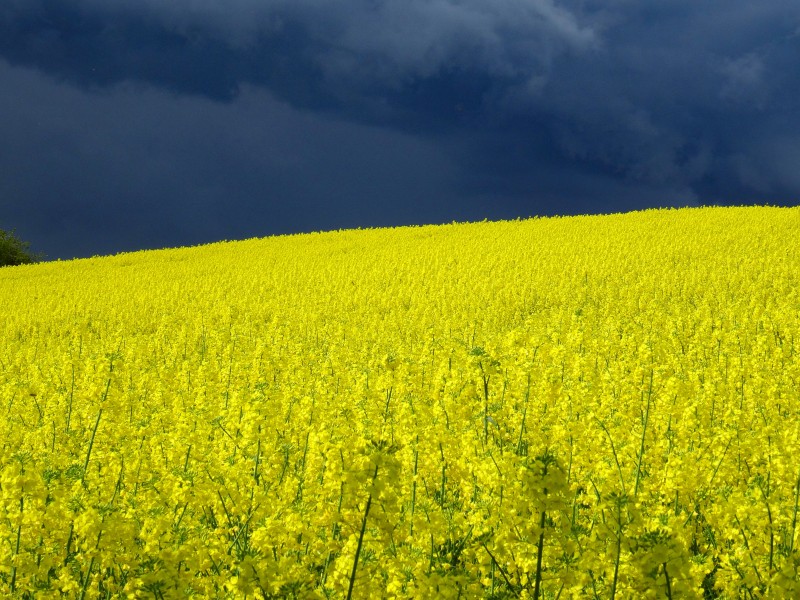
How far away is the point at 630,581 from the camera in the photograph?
3521 mm

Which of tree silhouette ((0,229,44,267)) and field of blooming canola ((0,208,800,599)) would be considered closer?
field of blooming canola ((0,208,800,599))

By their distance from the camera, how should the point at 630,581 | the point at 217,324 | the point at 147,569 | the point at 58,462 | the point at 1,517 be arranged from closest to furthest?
1. the point at 147,569
2. the point at 630,581
3. the point at 1,517
4. the point at 58,462
5. the point at 217,324

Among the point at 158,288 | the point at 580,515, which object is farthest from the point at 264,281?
the point at 580,515

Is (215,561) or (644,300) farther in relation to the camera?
(644,300)

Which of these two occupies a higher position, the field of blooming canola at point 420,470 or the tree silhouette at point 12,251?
the tree silhouette at point 12,251

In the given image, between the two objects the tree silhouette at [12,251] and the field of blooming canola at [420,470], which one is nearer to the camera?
the field of blooming canola at [420,470]

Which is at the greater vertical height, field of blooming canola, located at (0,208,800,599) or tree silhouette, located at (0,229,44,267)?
tree silhouette, located at (0,229,44,267)

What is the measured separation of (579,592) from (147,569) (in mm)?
2244

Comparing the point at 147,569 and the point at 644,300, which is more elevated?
the point at 644,300

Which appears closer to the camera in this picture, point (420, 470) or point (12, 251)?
point (420, 470)

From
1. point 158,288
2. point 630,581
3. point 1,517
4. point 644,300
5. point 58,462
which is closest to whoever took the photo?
point 630,581

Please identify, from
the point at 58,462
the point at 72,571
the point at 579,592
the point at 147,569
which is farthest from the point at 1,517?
the point at 579,592

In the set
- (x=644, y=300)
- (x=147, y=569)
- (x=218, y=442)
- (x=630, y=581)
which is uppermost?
(x=644, y=300)

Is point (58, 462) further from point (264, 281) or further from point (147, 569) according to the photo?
point (264, 281)
